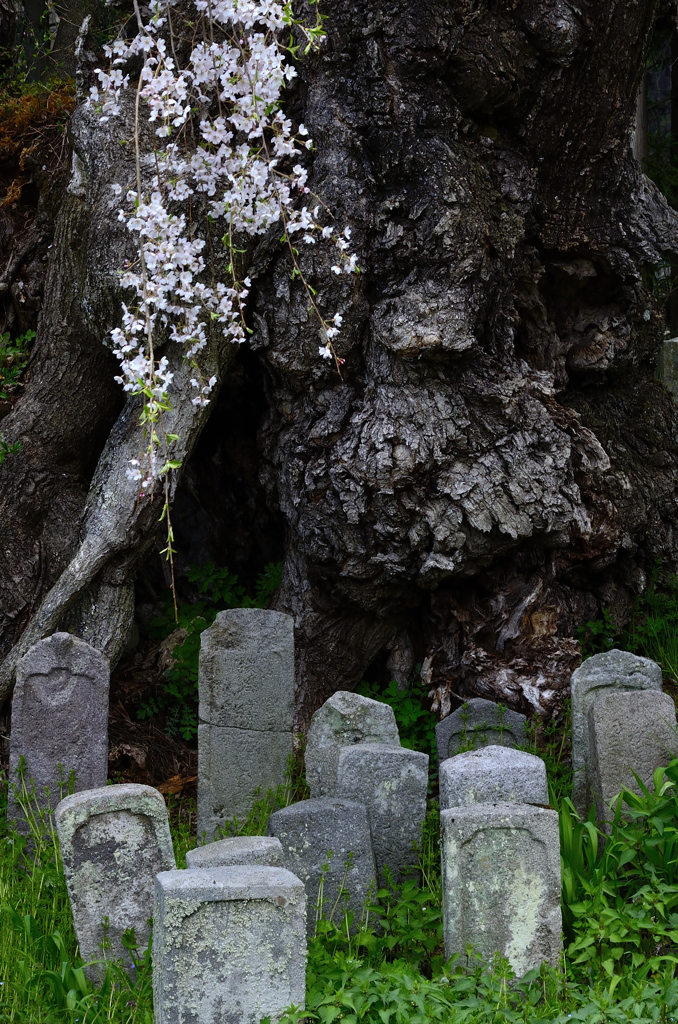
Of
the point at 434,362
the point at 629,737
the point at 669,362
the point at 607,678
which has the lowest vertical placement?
the point at 629,737

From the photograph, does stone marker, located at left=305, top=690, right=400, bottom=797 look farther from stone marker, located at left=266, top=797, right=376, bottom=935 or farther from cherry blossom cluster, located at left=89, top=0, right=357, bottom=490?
cherry blossom cluster, located at left=89, top=0, right=357, bottom=490

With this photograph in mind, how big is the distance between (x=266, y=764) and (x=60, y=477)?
86.0 inches

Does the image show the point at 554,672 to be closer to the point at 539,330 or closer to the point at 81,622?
the point at 539,330

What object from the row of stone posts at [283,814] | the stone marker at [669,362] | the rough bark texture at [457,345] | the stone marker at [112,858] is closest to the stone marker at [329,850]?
the row of stone posts at [283,814]

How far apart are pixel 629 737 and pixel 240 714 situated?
1.79 m

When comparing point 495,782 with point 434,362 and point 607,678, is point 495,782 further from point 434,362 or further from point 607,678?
point 434,362

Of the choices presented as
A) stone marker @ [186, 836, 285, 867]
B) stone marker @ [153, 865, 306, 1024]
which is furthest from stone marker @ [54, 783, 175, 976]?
stone marker @ [153, 865, 306, 1024]

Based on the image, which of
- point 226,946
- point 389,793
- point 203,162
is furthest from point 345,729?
point 203,162

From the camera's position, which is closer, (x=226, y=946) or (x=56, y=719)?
(x=226, y=946)

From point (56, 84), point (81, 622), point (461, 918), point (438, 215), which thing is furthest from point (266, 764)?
point (56, 84)

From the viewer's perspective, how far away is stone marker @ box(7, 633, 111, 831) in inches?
170

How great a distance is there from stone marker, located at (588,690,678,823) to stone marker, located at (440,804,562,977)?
88cm

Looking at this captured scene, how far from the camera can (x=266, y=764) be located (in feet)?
15.5

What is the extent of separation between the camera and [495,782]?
11.9 feet
